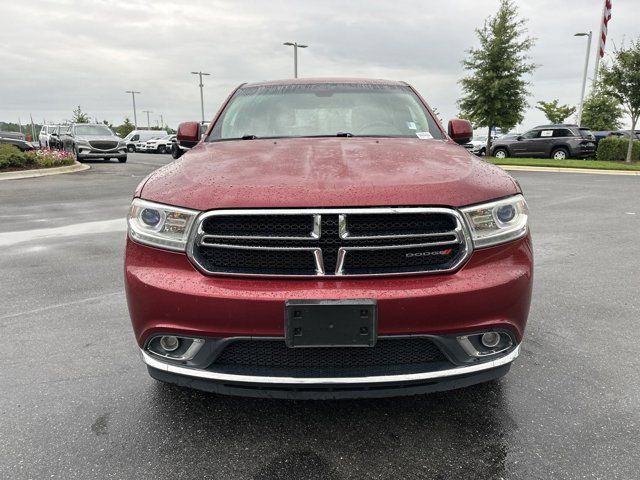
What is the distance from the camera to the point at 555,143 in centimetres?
2194

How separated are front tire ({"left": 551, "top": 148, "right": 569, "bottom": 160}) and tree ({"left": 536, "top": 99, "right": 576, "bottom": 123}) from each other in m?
26.1

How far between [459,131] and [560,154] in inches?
835

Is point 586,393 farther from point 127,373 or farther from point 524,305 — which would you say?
point 127,373

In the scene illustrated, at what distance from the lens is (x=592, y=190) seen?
1171 centimetres

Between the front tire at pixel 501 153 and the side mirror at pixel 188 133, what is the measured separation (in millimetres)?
22854

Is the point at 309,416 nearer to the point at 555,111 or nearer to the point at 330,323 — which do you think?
the point at 330,323

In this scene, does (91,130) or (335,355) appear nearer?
(335,355)

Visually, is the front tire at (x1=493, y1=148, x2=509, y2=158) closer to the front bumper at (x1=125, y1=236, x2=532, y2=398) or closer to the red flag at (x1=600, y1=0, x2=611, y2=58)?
the red flag at (x1=600, y1=0, x2=611, y2=58)

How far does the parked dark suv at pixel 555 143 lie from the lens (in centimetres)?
2144

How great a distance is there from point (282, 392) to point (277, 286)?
423 mm

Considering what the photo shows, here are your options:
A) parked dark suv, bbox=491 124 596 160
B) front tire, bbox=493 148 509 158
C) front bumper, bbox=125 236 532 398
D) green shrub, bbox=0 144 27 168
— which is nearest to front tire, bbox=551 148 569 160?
parked dark suv, bbox=491 124 596 160

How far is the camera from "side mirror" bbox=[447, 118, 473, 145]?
352 centimetres

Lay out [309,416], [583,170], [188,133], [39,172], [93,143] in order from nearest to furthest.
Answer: [309,416], [188,133], [39,172], [583,170], [93,143]

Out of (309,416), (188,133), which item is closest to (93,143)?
(188,133)
